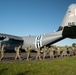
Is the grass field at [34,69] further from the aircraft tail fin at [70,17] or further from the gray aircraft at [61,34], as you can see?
the aircraft tail fin at [70,17]

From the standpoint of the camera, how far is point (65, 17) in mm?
30844

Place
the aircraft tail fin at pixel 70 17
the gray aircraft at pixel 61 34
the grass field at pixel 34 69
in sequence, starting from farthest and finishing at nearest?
1. the aircraft tail fin at pixel 70 17
2. the gray aircraft at pixel 61 34
3. the grass field at pixel 34 69

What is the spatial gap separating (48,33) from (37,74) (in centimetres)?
2119

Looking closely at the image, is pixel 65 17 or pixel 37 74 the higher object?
pixel 65 17

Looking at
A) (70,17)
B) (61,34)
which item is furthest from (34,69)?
(70,17)

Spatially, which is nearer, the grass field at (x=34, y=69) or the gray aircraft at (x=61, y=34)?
the grass field at (x=34, y=69)

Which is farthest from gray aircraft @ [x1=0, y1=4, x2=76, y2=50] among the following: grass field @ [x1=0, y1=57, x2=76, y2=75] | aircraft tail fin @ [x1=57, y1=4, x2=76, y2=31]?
grass field @ [x1=0, y1=57, x2=76, y2=75]

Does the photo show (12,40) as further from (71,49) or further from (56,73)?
(56,73)

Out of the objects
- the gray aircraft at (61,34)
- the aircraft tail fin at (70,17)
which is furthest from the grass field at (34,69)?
the aircraft tail fin at (70,17)

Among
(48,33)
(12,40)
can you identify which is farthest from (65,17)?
(12,40)

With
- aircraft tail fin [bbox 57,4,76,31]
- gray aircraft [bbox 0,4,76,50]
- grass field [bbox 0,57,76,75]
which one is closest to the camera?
grass field [bbox 0,57,76,75]

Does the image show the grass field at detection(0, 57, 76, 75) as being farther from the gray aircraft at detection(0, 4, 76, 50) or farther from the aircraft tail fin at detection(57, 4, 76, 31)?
the aircraft tail fin at detection(57, 4, 76, 31)

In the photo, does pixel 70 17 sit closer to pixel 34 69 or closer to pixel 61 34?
pixel 61 34

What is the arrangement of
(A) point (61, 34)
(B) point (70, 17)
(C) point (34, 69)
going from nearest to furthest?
(C) point (34, 69) → (A) point (61, 34) → (B) point (70, 17)
